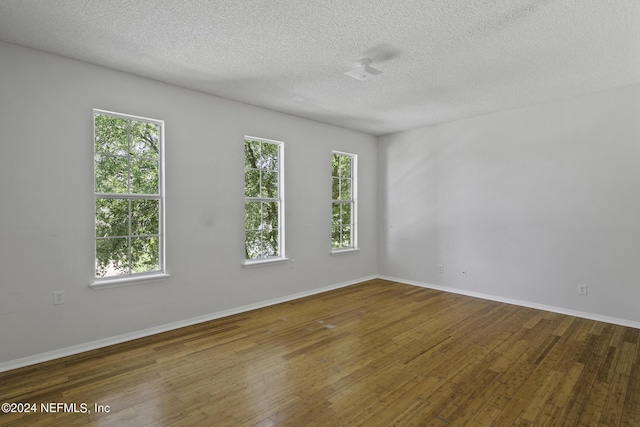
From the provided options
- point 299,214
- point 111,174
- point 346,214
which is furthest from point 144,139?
point 346,214

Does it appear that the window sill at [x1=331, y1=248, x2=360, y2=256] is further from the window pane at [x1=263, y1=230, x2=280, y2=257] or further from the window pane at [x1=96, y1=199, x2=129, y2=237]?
the window pane at [x1=96, y1=199, x2=129, y2=237]

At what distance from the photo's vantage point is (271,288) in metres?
4.57

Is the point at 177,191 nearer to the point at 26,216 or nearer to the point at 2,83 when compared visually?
the point at 26,216

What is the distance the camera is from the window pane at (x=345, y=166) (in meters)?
5.79

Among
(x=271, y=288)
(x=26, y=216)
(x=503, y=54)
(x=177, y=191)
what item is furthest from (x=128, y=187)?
(x=503, y=54)

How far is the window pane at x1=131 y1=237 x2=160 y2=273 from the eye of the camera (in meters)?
3.45

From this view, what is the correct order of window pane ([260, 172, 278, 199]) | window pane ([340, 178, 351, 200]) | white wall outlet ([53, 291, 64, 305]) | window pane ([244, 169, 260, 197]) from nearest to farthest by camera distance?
white wall outlet ([53, 291, 64, 305]) → window pane ([244, 169, 260, 197]) → window pane ([260, 172, 278, 199]) → window pane ([340, 178, 351, 200])

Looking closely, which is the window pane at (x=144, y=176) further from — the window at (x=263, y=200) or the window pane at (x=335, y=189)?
the window pane at (x=335, y=189)

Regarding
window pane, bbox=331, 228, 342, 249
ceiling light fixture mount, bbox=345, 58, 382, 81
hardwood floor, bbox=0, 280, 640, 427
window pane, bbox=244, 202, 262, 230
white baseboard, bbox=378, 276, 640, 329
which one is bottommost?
hardwood floor, bbox=0, 280, 640, 427

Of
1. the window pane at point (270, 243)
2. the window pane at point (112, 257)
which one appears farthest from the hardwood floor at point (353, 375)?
the window pane at point (270, 243)

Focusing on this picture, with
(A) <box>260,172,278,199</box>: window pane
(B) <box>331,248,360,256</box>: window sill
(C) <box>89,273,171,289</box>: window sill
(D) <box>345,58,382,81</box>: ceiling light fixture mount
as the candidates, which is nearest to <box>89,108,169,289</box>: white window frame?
(C) <box>89,273,171,289</box>: window sill

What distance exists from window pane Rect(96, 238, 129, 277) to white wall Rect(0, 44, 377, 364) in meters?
0.12

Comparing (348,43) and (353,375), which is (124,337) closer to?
(353,375)

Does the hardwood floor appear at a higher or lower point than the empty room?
lower
